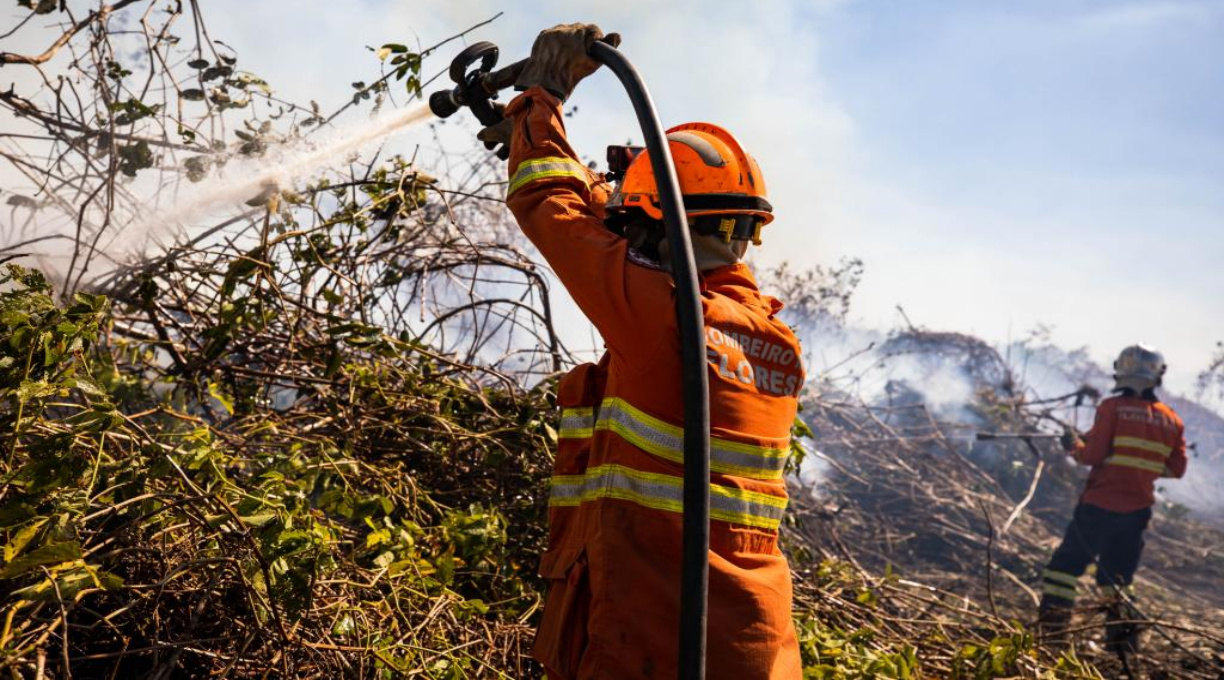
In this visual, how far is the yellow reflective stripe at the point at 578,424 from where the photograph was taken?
2189mm

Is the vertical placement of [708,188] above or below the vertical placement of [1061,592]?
above

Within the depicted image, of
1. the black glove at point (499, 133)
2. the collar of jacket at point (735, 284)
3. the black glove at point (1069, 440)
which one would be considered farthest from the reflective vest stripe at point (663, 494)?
the black glove at point (1069, 440)

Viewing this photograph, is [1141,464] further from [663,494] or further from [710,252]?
[663,494]

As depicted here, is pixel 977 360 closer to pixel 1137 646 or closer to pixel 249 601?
pixel 1137 646

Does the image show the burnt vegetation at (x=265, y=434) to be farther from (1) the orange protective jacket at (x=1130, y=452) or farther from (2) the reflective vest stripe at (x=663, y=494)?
(1) the orange protective jacket at (x=1130, y=452)

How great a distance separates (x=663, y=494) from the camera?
1977mm

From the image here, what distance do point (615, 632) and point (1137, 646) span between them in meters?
5.10

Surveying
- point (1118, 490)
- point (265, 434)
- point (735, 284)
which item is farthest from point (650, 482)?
point (1118, 490)

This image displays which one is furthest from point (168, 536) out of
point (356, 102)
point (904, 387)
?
point (904, 387)

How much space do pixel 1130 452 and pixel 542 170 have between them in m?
6.68

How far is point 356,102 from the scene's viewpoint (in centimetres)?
388

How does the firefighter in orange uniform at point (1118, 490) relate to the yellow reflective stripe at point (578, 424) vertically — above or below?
above

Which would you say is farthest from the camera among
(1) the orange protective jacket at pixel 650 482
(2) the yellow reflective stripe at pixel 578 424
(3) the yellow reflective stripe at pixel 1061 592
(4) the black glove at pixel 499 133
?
(3) the yellow reflective stripe at pixel 1061 592

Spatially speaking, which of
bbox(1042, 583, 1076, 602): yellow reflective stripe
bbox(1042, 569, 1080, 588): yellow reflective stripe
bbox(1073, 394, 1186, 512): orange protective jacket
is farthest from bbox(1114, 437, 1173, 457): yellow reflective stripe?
bbox(1042, 583, 1076, 602): yellow reflective stripe
